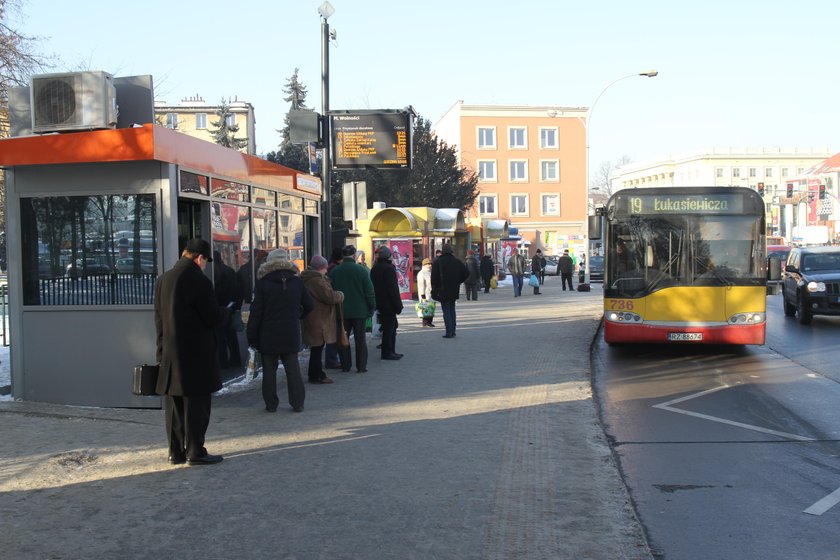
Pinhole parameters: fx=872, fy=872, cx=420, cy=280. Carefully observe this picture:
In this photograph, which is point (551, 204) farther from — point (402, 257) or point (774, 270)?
point (774, 270)

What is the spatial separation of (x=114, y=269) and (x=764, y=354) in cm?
1073

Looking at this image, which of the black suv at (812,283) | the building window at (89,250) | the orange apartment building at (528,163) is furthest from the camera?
the orange apartment building at (528,163)

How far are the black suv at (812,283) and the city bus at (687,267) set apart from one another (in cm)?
661

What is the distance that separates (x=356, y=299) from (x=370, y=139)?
6.28 metres

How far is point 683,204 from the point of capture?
1439 cm

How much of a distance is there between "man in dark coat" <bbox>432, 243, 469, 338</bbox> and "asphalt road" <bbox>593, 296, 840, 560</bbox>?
139 inches

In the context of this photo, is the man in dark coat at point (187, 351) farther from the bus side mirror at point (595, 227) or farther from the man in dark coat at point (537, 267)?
the man in dark coat at point (537, 267)

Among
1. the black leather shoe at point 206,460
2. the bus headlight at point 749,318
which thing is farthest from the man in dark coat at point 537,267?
the black leather shoe at point 206,460

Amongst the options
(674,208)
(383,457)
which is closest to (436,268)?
(674,208)

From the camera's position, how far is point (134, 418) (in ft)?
28.3

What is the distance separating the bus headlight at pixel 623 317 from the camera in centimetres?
1419

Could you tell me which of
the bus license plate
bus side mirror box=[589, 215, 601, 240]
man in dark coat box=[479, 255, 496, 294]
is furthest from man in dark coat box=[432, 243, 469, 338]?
man in dark coat box=[479, 255, 496, 294]

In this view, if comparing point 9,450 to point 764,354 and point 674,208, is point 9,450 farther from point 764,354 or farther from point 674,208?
point 764,354

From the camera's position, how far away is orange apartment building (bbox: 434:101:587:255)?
83.2 metres
